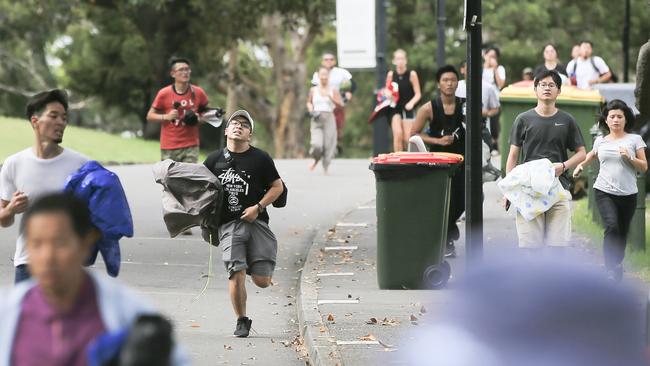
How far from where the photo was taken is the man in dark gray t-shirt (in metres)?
10.6

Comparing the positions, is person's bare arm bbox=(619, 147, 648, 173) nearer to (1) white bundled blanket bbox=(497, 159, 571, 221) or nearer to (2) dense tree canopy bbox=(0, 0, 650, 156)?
(1) white bundled blanket bbox=(497, 159, 571, 221)

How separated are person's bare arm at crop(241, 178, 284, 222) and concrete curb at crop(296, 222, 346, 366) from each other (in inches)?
32.0

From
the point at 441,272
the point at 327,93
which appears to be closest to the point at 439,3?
the point at 327,93

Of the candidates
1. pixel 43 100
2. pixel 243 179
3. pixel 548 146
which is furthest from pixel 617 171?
pixel 43 100

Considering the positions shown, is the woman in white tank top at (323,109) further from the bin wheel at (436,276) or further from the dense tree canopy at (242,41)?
the dense tree canopy at (242,41)

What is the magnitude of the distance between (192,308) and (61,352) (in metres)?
7.54

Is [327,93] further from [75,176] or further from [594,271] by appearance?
[594,271]

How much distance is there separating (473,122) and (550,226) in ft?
4.55

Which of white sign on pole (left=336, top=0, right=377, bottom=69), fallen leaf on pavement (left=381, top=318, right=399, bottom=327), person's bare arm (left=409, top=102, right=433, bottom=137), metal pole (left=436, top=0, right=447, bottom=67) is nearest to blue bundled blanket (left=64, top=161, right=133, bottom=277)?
fallen leaf on pavement (left=381, top=318, right=399, bottom=327)

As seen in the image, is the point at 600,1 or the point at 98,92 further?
the point at 600,1

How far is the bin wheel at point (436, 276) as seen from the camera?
449 inches

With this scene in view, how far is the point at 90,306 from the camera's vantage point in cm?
391

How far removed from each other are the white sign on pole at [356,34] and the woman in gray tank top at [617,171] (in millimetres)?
14695

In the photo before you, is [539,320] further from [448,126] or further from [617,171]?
[448,126]
